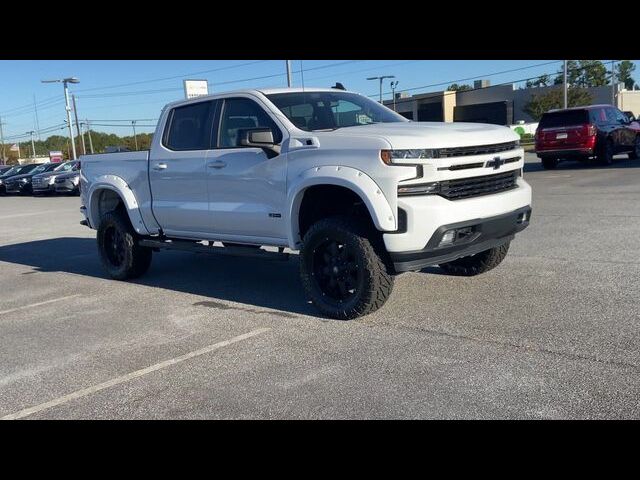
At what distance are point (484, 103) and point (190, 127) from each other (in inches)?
2615

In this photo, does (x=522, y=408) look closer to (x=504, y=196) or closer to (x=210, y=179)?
(x=504, y=196)

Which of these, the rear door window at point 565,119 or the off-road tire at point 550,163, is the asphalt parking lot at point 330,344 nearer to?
the rear door window at point 565,119

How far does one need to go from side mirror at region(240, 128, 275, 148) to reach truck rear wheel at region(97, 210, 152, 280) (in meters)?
2.72

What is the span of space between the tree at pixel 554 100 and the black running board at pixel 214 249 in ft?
192

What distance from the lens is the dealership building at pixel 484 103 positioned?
6544 centimetres

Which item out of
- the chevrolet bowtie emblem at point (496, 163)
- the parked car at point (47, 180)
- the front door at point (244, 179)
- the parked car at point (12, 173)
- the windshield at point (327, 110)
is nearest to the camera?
the chevrolet bowtie emblem at point (496, 163)

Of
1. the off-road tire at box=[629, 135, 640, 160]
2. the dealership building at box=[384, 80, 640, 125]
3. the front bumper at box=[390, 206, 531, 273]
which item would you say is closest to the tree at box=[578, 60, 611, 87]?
the dealership building at box=[384, 80, 640, 125]


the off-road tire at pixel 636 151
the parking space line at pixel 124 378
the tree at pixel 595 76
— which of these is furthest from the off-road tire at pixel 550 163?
the tree at pixel 595 76

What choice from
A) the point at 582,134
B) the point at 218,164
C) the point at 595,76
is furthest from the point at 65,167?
the point at 595,76

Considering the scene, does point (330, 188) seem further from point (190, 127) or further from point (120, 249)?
point (120, 249)

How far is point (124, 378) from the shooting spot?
4.56 m
